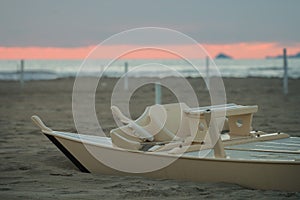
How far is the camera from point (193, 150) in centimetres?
780

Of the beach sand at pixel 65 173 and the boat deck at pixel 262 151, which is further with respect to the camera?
the boat deck at pixel 262 151

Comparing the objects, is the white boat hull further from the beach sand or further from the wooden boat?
the beach sand

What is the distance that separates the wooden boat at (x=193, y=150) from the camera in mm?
7020

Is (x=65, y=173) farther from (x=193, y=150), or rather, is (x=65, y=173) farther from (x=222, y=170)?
(x=222, y=170)

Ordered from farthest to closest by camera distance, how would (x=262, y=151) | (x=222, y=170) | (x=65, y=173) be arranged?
(x=65, y=173), (x=262, y=151), (x=222, y=170)

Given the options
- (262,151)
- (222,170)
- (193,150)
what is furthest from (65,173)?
(262,151)

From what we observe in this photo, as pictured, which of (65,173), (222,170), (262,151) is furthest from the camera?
(65,173)

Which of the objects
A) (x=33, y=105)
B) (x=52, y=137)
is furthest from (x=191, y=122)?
(x=33, y=105)

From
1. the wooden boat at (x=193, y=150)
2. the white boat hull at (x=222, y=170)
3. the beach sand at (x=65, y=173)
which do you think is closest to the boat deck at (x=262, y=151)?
the wooden boat at (x=193, y=150)

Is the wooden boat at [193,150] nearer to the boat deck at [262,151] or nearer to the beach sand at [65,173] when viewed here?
the boat deck at [262,151]

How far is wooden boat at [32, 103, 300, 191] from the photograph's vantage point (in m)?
7.02

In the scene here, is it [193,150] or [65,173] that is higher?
[193,150]

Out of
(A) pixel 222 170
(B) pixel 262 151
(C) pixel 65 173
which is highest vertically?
(B) pixel 262 151

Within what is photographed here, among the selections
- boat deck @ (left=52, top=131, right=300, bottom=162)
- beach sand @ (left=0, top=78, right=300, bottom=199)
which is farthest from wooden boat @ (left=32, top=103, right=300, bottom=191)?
beach sand @ (left=0, top=78, right=300, bottom=199)
